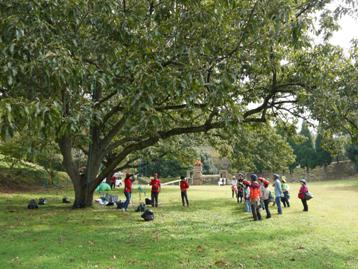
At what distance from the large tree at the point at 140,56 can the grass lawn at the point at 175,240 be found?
2696mm

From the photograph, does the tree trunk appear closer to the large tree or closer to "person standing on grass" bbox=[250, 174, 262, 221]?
"person standing on grass" bbox=[250, 174, 262, 221]

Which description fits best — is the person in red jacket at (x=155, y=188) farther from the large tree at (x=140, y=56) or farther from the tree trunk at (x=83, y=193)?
the large tree at (x=140, y=56)

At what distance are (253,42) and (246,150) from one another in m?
14.6

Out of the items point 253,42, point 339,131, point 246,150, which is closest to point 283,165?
point 246,150

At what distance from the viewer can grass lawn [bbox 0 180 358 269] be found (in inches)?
293

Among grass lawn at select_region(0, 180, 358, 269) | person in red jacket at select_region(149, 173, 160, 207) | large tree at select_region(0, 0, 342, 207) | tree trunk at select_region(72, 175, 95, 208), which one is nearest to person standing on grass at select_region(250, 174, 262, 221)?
grass lawn at select_region(0, 180, 358, 269)

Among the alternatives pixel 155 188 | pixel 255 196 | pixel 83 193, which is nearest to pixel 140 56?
pixel 255 196

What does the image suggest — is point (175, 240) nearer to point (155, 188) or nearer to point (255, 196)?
point (255, 196)

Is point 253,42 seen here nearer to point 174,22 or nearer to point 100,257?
point 174,22

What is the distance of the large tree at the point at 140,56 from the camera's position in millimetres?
5898

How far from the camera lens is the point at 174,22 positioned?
370 inches

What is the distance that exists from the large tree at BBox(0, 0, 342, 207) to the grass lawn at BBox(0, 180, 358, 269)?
270cm

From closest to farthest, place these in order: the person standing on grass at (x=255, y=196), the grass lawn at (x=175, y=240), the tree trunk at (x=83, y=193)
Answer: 1. the grass lawn at (x=175, y=240)
2. the person standing on grass at (x=255, y=196)
3. the tree trunk at (x=83, y=193)

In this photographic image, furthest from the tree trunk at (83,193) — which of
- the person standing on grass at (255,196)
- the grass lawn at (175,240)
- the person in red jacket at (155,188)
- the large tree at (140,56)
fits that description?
the large tree at (140,56)
